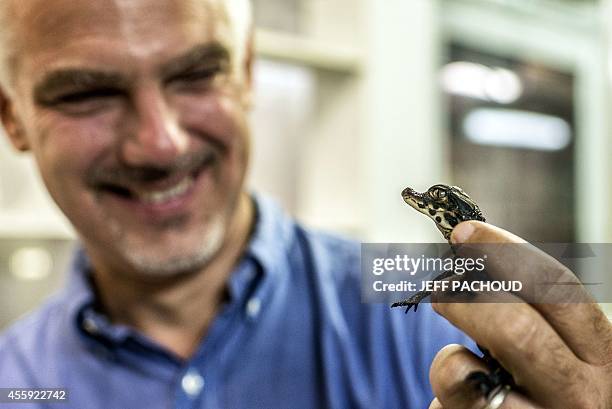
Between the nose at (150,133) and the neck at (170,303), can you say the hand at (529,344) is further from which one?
the neck at (170,303)

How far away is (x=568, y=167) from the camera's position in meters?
1.00

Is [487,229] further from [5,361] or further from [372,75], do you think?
[372,75]

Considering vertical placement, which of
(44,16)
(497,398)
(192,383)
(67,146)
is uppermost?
(44,16)

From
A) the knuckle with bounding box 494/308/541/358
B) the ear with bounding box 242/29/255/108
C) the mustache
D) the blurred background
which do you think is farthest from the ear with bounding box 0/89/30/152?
the knuckle with bounding box 494/308/541/358

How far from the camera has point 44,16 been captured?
1.93 feet

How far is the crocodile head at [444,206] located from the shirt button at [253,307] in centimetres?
45

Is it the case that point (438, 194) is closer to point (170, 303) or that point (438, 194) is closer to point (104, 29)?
point (104, 29)

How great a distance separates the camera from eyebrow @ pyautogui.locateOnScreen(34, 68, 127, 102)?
59 cm

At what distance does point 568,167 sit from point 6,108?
28.3 inches

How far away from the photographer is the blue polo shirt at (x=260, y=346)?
0.55 metres

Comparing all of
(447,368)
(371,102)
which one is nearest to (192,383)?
(447,368)

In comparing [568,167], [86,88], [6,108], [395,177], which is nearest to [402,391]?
[86,88]

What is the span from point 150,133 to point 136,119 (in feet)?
0.06

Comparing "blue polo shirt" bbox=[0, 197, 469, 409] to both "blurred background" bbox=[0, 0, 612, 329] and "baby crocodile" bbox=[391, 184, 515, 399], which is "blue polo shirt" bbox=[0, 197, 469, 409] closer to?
"baby crocodile" bbox=[391, 184, 515, 399]
